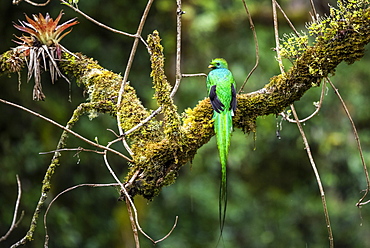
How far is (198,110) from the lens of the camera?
97.3 inches

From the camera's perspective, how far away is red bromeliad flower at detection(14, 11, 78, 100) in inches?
104

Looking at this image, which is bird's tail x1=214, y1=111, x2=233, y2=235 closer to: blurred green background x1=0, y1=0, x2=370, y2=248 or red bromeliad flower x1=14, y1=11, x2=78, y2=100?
red bromeliad flower x1=14, y1=11, x2=78, y2=100

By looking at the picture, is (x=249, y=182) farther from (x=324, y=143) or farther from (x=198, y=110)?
(x=198, y=110)

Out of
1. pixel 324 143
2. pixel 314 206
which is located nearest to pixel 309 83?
pixel 324 143

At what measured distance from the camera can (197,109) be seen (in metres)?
2.47

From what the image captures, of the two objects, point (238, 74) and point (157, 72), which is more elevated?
point (238, 74)

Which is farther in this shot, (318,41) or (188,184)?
(188,184)

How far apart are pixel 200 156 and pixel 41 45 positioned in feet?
12.9

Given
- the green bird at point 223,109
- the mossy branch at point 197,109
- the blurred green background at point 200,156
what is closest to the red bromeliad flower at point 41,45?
the mossy branch at point 197,109

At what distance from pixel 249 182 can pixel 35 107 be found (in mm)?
2939

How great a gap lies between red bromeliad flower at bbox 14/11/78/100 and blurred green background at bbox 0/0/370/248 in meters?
2.64

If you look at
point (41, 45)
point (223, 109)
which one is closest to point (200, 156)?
point (41, 45)

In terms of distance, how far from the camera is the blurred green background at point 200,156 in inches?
215

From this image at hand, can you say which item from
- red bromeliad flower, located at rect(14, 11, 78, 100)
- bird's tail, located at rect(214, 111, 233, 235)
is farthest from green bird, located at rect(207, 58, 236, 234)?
red bromeliad flower, located at rect(14, 11, 78, 100)
